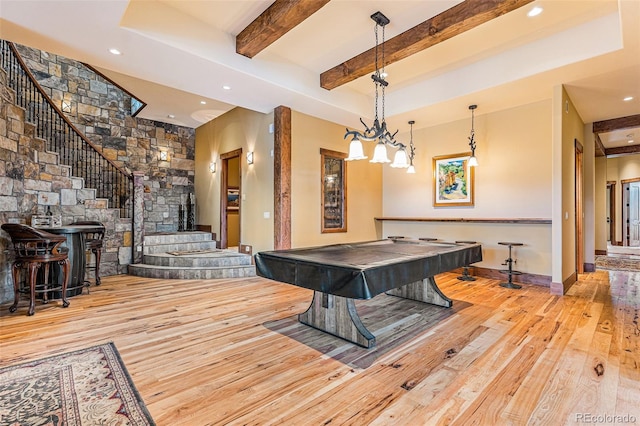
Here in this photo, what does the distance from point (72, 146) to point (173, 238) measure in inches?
107

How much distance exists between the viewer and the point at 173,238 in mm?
6652

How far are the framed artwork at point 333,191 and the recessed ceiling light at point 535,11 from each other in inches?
141

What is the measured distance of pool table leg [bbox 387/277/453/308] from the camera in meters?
3.75

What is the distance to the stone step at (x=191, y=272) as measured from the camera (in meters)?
5.30

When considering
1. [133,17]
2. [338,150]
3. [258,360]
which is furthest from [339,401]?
[338,150]

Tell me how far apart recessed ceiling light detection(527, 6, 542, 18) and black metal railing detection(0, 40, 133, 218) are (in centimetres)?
660

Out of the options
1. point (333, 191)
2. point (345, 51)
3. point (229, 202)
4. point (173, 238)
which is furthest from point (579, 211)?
point (173, 238)

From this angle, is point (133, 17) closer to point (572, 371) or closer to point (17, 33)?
point (17, 33)

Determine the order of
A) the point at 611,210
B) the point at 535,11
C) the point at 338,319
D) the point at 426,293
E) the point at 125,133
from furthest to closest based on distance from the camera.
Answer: the point at 611,210 < the point at 125,133 < the point at 426,293 < the point at 535,11 < the point at 338,319

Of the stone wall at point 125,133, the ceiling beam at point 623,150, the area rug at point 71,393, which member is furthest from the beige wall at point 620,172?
the area rug at point 71,393

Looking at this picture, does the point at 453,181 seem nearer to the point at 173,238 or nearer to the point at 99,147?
the point at 173,238

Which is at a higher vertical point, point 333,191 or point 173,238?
point 333,191

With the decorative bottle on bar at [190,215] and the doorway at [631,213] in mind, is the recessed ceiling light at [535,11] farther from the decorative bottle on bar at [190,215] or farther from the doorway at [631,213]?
the doorway at [631,213]

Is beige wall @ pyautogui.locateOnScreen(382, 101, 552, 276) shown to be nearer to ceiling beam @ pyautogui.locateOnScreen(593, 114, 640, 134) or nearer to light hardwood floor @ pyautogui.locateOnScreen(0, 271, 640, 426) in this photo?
light hardwood floor @ pyautogui.locateOnScreen(0, 271, 640, 426)
